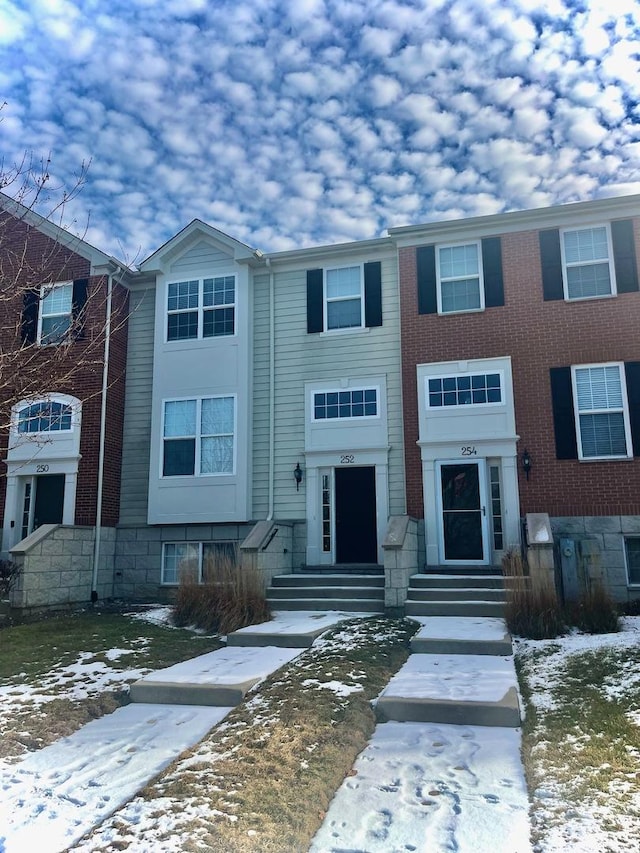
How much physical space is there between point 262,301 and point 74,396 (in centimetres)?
441

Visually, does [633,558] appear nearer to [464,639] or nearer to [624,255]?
[464,639]

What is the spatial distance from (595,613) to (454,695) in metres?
3.60

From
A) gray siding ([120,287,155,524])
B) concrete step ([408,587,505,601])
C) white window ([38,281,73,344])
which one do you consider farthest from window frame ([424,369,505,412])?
white window ([38,281,73,344])

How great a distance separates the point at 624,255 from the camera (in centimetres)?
1246

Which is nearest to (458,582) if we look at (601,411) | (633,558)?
(633,558)

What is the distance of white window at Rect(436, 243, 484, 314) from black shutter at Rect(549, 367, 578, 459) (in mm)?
2065

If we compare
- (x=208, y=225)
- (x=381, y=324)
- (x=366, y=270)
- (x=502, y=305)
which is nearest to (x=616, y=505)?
(x=502, y=305)

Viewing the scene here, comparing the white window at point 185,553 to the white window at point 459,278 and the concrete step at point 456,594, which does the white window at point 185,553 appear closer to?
the concrete step at point 456,594

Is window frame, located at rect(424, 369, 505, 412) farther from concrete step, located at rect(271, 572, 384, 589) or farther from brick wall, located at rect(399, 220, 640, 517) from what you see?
concrete step, located at rect(271, 572, 384, 589)

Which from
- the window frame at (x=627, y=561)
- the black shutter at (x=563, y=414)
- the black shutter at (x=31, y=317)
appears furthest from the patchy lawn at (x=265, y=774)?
the black shutter at (x=31, y=317)

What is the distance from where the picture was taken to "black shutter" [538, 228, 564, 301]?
12.7 m

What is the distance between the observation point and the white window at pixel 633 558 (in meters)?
11.4

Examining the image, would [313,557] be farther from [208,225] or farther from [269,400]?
[208,225]

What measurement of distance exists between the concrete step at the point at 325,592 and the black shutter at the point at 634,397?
5174 millimetres
